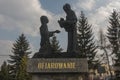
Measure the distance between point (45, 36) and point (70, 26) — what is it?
146 centimetres

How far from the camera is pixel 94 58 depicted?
135 feet

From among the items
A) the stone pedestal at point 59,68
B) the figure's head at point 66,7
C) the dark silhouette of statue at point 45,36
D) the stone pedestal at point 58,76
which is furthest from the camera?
the figure's head at point 66,7

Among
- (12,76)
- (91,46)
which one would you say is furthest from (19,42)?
(91,46)

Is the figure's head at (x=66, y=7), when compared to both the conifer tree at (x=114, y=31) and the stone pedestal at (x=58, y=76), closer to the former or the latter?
the stone pedestal at (x=58, y=76)

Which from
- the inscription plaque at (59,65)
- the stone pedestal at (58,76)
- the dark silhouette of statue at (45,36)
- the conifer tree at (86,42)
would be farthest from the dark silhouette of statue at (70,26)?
the conifer tree at (86,42)

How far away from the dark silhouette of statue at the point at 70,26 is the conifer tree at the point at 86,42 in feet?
74.9

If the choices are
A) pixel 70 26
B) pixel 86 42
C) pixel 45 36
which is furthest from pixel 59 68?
pixel 86 42

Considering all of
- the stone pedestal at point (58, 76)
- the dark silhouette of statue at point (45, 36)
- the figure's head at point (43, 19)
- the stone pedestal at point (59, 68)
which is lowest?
the stone pedestal at point (58, 76)

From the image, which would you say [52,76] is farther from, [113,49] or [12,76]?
[12,76]

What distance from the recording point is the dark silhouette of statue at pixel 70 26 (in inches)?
630

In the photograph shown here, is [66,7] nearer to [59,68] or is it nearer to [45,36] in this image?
[45,36]

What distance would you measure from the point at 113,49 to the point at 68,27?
25.7 m

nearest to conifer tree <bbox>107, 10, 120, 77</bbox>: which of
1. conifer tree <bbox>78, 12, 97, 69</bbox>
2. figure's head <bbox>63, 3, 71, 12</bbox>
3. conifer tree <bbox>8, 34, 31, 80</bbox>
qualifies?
conifer tree <bbox>78, 12, 97, 69</bbox>

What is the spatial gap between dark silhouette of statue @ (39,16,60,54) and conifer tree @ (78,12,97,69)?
22.6 m
